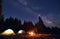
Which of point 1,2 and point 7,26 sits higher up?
point 1,2

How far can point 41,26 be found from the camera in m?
84.5

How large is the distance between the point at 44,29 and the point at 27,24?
9.49m

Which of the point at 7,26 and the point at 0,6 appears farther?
the point at 0,6

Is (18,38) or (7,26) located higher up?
(7,26)

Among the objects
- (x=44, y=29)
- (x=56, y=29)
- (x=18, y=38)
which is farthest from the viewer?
(x=56, y=29)

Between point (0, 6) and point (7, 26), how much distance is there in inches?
1192

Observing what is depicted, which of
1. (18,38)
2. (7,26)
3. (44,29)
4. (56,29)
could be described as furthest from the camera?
(56,29)

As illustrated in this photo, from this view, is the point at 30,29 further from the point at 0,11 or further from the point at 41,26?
the point at 0,11

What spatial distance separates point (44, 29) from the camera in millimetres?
84438

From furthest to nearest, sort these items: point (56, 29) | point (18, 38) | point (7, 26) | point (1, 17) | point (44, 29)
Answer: point (56, 29), point (44, 29), point (1, 17), point (7, 26), point (18, 38)

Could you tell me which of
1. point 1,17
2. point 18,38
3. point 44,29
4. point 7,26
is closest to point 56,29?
point 44,29

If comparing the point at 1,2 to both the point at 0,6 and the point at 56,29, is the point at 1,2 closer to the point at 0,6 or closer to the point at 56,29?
the point at 0,6

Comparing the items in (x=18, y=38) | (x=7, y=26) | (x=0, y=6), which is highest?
(x=0, y=6)

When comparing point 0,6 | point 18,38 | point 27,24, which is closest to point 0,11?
point 0,6
